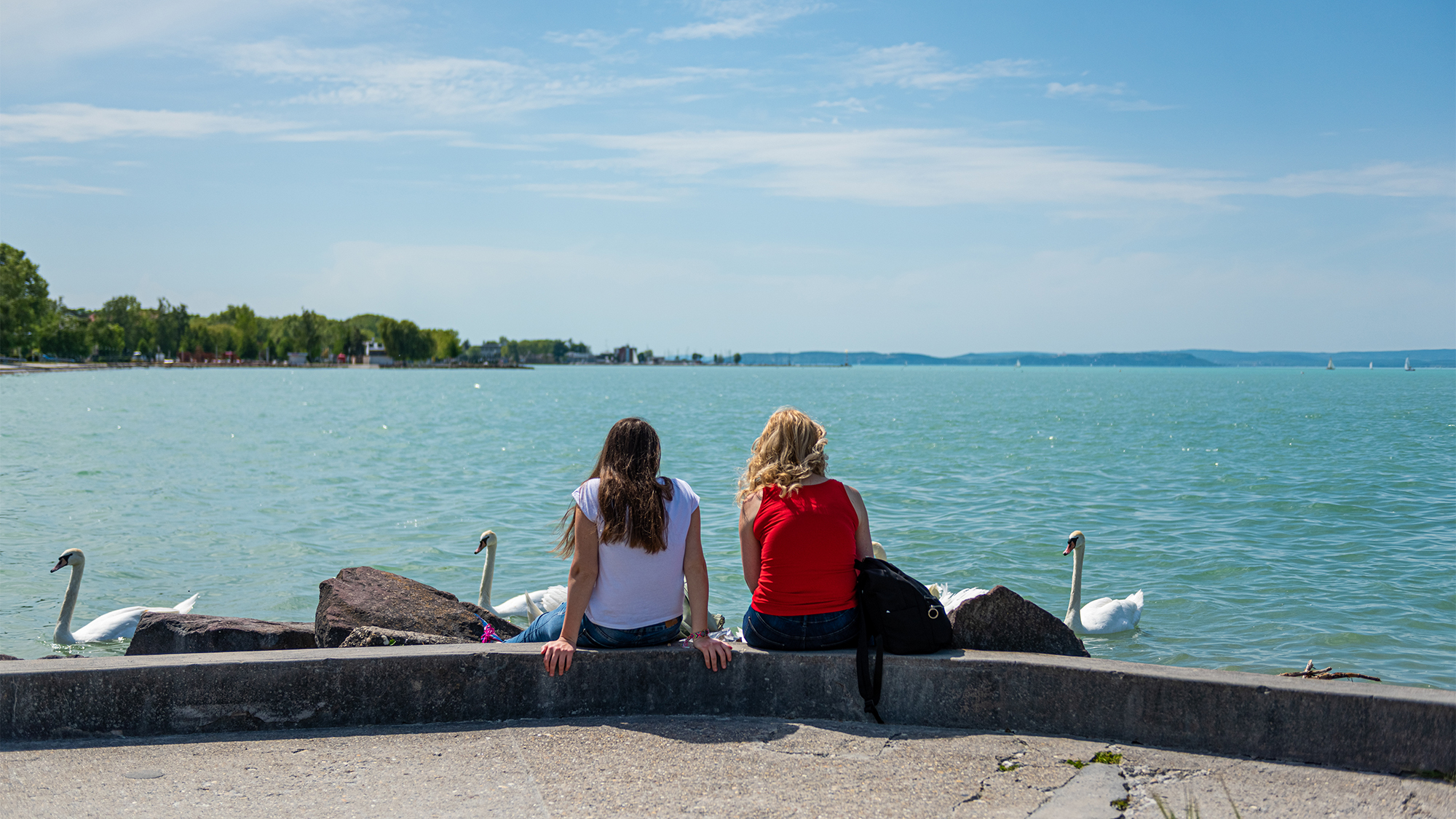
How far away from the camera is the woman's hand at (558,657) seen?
15.3 feet

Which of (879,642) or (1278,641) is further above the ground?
(879,642)

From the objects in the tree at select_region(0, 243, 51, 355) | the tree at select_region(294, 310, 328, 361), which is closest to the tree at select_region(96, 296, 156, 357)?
the tree at select_region(294, 310, 328, 361)

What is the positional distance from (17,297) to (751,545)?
442 feet

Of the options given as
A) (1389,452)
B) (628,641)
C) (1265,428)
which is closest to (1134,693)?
(628,641)

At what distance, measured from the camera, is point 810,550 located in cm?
484

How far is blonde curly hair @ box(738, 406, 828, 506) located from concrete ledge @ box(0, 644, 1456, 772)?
32.6 inches

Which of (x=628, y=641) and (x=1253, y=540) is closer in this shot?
(x=628, y=641)

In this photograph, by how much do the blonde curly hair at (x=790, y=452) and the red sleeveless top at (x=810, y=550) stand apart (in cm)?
6

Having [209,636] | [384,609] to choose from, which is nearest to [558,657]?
[384,609]

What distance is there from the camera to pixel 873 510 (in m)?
20.5

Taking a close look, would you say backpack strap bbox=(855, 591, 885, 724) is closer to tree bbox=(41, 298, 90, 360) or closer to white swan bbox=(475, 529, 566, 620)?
white swan bbox=(475, 529, 566, 620)

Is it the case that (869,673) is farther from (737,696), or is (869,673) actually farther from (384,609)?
(384,609)

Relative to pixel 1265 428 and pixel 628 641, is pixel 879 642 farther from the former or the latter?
pixel 1265 428

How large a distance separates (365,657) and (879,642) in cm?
238
